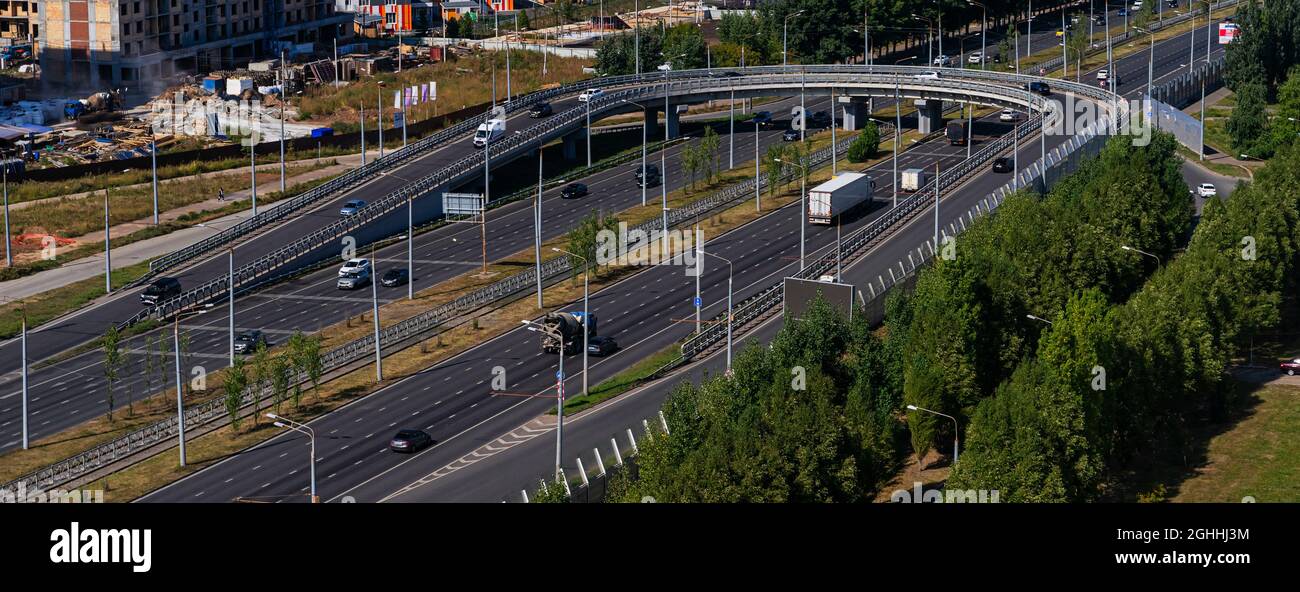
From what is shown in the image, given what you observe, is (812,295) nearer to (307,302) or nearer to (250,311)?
(307,302)

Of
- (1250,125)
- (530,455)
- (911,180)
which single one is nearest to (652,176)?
(911,180)

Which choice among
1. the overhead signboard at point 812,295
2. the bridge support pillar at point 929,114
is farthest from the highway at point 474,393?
the bridge support pillar at point 929,114

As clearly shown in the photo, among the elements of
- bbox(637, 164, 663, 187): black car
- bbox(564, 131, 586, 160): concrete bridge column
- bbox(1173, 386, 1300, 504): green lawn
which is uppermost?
bbox(564, 131, 586, 160): concrete bridge column

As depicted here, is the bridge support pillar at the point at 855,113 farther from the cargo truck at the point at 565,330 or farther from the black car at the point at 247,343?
the black car at the point at 247,343

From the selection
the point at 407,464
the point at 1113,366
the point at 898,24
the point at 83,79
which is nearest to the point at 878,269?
the point at 1113,366

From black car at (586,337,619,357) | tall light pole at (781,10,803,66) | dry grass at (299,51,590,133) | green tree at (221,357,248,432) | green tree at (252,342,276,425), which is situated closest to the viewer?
green tree at (221,357,248,432)

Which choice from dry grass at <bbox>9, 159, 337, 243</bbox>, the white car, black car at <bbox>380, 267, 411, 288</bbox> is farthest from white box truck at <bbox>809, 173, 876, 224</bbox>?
dry grass at <bbox>9, 159, 337, 243</bbox>

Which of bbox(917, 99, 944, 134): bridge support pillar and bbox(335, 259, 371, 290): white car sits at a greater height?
bbox(917, 99, 944, 134): bridge support pillar

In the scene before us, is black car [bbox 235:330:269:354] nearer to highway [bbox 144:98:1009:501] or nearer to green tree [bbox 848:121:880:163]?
highway [bbox 144:98:1009:501]
